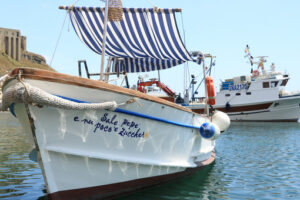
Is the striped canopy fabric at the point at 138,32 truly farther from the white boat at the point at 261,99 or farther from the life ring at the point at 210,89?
the white boat at the point at 261,99

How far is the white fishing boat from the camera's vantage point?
15.2 feet

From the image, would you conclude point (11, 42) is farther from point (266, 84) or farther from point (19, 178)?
point (19, 178)

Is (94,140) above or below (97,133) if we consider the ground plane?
below

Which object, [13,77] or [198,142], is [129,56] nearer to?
[198,142]

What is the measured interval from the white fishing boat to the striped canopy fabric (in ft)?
9.99

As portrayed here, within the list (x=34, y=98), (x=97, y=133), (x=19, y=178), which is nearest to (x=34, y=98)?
(x=34, y=98)

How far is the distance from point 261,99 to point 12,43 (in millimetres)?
115039

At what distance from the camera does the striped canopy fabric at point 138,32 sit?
31.5 feet

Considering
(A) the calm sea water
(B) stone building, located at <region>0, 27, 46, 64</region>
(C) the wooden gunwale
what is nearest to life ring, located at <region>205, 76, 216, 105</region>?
(A) the calm sea water

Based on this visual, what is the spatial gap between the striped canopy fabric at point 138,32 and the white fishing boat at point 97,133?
3.04 meters

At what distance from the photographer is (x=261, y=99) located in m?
39.7

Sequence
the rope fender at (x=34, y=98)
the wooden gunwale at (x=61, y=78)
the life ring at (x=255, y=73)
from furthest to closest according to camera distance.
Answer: the life ring at (x=255, y=73) → the wooden gunwale at (x=61, y=78) → the rope fender at (x=34, y=98)

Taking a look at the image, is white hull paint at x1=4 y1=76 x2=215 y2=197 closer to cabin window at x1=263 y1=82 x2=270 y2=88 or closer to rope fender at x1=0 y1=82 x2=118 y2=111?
rope fender at x1=0 y1=82 x2=118 y2=111

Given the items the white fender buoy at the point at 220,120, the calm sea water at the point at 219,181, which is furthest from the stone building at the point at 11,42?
the white fender buoy at the point at 220,120
